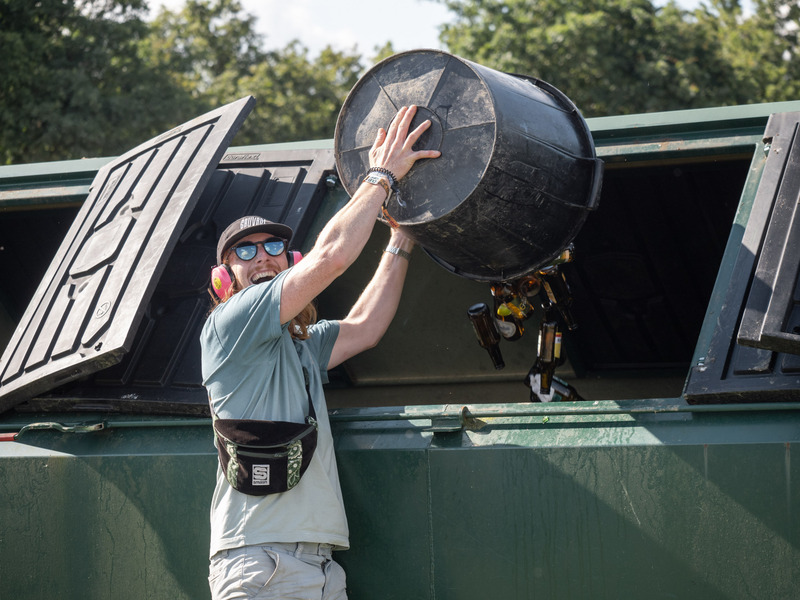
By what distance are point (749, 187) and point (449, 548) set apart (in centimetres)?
152

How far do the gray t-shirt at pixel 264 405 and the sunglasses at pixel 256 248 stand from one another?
26 cm

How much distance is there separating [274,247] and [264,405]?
0.58m

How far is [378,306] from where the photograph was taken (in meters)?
3.33

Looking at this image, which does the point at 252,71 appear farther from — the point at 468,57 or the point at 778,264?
the point at 778,264

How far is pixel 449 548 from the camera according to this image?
2838 millimetres

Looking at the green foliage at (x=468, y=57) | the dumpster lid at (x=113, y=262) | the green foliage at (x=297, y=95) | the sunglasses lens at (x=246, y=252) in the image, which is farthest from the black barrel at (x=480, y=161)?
the green foliage at (x=297, y=95)

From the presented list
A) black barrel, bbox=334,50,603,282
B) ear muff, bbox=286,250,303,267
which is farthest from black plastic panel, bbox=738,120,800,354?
ear muff, bbox=286,250,303,267

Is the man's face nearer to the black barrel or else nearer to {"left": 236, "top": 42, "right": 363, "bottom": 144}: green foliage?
the black barrel

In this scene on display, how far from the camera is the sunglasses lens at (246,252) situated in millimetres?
3045

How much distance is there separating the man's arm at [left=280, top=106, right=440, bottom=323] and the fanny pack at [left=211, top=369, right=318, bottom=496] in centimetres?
33

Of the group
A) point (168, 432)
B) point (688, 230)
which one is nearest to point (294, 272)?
point (168, 432)

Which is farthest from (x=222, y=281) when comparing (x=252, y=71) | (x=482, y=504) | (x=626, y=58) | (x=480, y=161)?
(x=252, y=71)

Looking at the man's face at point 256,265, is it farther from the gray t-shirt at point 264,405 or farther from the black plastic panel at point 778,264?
the black plastic panel at point 778,264

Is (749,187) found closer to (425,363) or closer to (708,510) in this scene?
(708,510)
